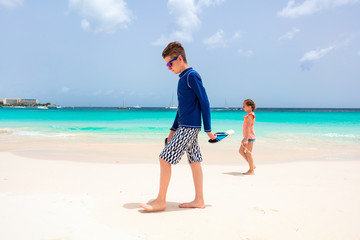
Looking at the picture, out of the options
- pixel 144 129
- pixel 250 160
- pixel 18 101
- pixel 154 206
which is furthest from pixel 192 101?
pixel 18 101

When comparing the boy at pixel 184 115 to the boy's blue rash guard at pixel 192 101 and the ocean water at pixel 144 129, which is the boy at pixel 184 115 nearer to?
the boy's blue rash guard at pixel 192 101

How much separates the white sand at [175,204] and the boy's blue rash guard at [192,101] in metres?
0.95

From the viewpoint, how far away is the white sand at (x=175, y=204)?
A: 7.87 ft

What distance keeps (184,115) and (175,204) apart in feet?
3.50

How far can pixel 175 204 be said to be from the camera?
3.19 meters

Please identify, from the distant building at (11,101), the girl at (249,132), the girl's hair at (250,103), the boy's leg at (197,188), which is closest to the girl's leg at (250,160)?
the girl at (249,132)

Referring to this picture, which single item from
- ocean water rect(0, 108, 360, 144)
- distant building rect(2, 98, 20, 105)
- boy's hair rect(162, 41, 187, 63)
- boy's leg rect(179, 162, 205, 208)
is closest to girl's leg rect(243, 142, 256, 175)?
boy's leg rect(179, 162, 205, 208)

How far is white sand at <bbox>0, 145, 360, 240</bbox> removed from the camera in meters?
2.40

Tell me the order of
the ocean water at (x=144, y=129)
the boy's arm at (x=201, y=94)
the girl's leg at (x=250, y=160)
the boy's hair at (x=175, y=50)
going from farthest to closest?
the ocean water at (x=144, y=129) → the girl's leg at (x=250, y=160) → the boy's hair at (x=175, y=50) → the boy's arm at (x=201, y=94)

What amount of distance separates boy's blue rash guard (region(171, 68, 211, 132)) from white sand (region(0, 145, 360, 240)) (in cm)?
95

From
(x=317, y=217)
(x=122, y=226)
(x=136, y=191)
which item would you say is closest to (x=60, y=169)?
(x=136, y=191)

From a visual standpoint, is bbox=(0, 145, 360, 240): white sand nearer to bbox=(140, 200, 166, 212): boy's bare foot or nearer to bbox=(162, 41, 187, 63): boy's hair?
bbox=(140, 200, 166, 212): boy's bare foot

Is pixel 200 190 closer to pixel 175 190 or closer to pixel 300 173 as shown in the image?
pixel 175 190

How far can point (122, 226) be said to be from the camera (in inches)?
98.7
